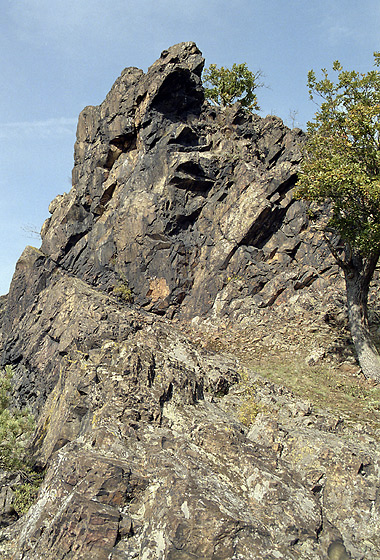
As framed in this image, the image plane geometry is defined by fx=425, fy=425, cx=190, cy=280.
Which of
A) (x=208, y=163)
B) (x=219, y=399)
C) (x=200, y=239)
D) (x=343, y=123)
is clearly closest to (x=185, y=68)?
(x=208, y=163)

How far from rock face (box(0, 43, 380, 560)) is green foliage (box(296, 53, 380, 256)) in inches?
222

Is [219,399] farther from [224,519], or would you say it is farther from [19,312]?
[19,312]

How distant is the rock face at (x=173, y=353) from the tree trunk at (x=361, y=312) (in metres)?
4.04

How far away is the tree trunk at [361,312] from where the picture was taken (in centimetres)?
1883

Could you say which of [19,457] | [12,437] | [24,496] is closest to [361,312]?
[24,496]

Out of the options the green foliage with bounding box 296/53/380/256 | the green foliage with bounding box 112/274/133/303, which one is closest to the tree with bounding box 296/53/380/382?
the green foliage with bounding box 296/53/380/256

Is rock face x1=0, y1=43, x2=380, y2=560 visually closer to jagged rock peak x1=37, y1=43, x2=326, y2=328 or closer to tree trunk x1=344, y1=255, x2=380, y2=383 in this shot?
jagged rock peak x1=37, y1=43, x2=326, y2=328

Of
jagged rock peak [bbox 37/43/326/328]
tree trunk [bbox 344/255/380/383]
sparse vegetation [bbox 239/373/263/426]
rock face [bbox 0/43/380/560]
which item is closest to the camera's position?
rock face [bbox 0/43/380/560]

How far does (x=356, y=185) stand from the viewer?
747 inches

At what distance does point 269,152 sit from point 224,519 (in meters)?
26.0

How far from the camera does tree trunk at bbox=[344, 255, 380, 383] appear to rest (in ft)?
61.8

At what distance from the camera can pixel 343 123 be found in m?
21.1

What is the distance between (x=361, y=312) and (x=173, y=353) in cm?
890

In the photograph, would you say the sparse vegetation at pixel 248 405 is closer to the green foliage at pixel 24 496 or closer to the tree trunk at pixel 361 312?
the tree trunk at pixel 361 312
